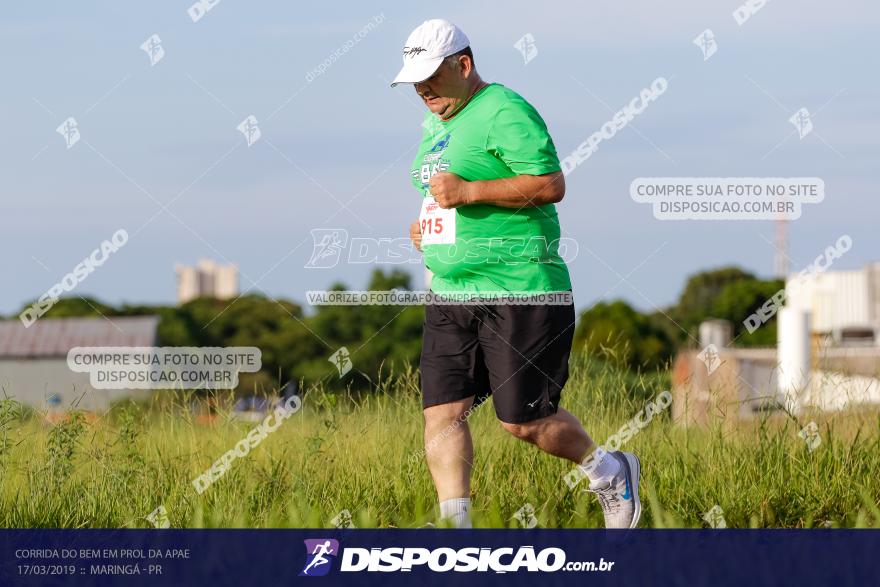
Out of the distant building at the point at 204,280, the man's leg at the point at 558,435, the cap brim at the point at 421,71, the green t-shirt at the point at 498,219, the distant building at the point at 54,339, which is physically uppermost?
the distant building at the point at 204,280

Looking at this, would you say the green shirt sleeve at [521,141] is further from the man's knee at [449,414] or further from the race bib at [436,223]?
the man's knee at [449,414]

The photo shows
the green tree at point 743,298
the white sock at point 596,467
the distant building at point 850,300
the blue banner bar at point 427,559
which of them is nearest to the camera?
the blue banner bar at point 427,559

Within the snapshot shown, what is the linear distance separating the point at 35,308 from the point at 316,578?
9.73ft

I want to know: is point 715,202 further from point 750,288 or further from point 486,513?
point 750,288

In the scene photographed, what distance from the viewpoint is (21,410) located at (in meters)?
5.01

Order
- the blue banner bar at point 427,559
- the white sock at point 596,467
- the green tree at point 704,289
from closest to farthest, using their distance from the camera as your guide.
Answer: the blue banner bar at point 427,559 < the white sock at point 596,467 < the green tree at point 704,289

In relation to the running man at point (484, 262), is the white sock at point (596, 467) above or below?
below

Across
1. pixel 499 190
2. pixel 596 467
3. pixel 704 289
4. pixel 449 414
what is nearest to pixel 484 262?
pixel 499 190

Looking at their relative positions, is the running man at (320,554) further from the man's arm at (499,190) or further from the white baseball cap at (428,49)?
the white baseball cap at (428,49)

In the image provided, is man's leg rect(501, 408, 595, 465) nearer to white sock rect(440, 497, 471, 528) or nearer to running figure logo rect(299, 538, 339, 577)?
white sock rect(440, 497, 471, 528)

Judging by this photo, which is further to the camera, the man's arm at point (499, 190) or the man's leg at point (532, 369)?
the man's leg at point (532, 369)

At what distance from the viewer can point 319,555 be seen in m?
4.38

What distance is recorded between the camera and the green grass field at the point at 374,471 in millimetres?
4969

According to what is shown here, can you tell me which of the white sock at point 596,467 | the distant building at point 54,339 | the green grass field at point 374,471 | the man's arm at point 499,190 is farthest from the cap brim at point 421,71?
the distant building at point 54,339
